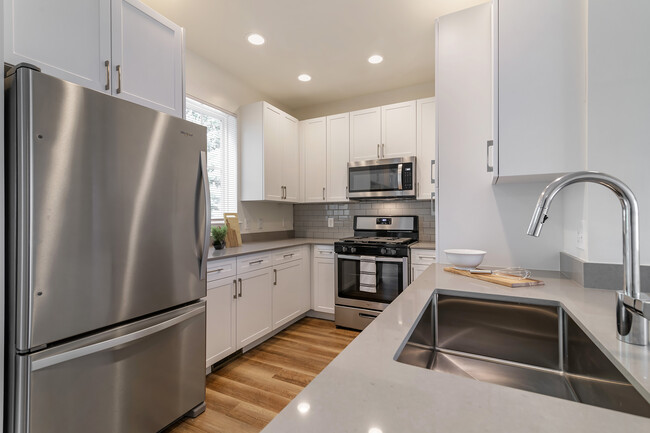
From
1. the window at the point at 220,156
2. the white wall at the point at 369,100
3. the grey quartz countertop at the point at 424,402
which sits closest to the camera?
the grey quartz countertop at the point at 424,402

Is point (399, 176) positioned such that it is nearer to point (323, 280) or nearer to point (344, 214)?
point (344, 214)

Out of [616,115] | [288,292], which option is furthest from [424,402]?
[288,292]

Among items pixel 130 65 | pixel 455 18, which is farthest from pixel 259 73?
pixel 455 18

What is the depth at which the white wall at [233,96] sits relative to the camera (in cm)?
284

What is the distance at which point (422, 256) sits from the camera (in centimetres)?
298

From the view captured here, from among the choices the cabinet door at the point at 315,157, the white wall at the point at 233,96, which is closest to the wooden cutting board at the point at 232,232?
the white wall at the point at 233,96

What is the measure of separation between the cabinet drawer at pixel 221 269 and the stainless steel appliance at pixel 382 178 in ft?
5.41

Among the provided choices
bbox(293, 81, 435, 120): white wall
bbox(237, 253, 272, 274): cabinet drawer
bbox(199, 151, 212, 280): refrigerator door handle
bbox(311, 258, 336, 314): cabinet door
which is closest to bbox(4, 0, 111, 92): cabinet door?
bbox(199, 151, 212, 280): refrigerator door handle

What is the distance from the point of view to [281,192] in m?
3.60

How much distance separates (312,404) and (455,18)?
2.34 meters

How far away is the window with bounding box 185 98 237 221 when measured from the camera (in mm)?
3064

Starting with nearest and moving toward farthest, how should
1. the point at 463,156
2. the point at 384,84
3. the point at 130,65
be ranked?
the point at 130,65
the point at 463,156
the point at 384,84

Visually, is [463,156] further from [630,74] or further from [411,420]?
[411,420]

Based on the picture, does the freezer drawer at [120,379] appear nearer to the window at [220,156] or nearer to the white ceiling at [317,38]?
the window at [220,156]
